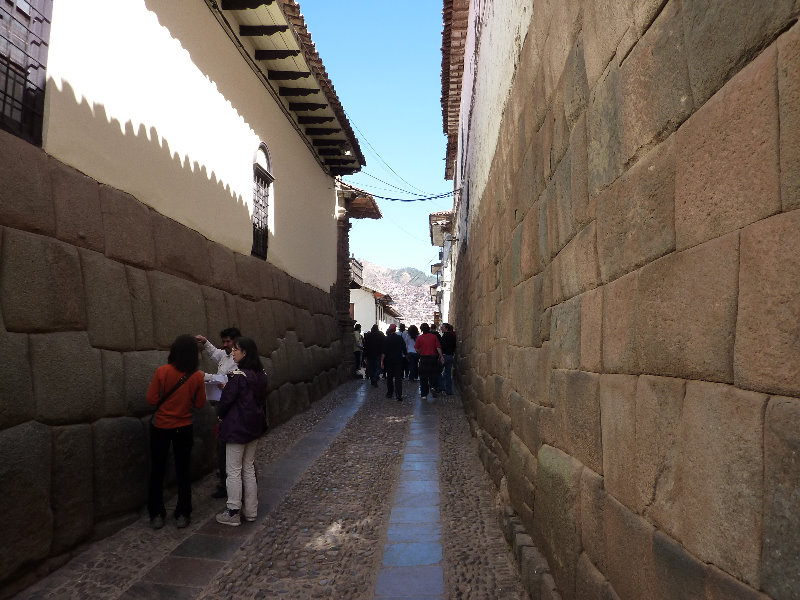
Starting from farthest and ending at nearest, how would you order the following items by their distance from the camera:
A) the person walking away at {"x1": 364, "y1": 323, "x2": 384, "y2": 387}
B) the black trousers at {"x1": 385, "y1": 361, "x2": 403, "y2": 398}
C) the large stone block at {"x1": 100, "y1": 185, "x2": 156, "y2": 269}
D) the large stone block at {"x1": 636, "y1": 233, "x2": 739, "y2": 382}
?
1. the person walking away at {"x1": 364, "y1": 323, "x2": 384, "y2": 387}
2. the black trousers at {"x1": 385, "y1": 361, "x2": 403, "y2": 398}
3. the large stone block at {"x1": 100, "y1": 185, "x2": 156, "y2": 269}
4. the large stone block at {"x1": 636, "y1": 233, "x2": 739, "y2": 382}

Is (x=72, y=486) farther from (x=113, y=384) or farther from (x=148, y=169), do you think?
(x=148, y=169)

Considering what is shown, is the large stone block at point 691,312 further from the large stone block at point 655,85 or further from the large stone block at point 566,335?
the large stone block at point 566,335

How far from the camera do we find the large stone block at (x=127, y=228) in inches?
195

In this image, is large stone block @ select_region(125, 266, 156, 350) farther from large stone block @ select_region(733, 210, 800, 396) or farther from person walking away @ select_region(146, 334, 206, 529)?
large stone block @ select_region(733, 210, 800, 396)

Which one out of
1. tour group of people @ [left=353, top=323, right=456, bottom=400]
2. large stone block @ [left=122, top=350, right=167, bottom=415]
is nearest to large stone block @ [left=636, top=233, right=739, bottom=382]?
large stone block @ [left=122, top=350, right=167, bottom=415]

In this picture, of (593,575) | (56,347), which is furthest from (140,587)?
(593,575)

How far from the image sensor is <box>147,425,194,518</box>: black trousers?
4.52 m

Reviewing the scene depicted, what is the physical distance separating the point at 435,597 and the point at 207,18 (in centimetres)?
735

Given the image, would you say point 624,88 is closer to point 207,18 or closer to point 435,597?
point 435,597

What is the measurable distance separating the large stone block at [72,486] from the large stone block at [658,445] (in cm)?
355

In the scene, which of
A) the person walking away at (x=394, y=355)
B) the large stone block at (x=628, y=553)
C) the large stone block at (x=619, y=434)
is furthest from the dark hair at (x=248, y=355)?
the person walking away at (x=394, y=355)

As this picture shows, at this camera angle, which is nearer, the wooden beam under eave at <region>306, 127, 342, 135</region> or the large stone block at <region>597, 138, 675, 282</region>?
the large stone block at <region>597, 138, 675, 282</region>

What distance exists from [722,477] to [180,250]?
231 inches

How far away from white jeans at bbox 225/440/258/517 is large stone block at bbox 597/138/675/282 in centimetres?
333
